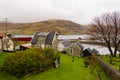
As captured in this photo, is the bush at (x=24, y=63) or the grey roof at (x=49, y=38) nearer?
the bush at (x=24, y=63)

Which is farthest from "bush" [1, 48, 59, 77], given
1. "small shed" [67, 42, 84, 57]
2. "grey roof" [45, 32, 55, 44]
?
"small shed" [67, 42, 84, 57]

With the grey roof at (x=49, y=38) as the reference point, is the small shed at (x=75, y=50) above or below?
below

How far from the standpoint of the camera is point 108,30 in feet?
251

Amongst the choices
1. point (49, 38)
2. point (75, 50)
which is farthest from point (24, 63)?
point (75, 50)

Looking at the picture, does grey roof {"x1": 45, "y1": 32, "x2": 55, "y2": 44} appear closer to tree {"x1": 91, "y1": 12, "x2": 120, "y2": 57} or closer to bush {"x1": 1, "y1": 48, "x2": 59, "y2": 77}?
tree {"x1": 91, "y1": 12, "x2": 120, "y2": 57}

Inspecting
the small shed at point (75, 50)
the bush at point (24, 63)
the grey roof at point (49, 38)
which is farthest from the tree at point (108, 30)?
the bush at point (24, 63)

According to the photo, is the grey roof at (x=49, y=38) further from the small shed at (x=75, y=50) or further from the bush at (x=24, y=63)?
the bush at (x=24, y=63)

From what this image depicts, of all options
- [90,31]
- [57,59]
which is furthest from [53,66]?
[90,31]

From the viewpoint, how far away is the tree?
74562mm

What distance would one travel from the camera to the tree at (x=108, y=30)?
74.6 m

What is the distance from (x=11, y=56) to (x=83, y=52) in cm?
4614

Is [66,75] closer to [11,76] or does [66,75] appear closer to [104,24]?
[11,76]

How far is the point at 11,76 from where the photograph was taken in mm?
33594

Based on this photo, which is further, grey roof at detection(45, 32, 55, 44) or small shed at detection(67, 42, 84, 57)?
small shed at detection(67, 42, 84, 57)
